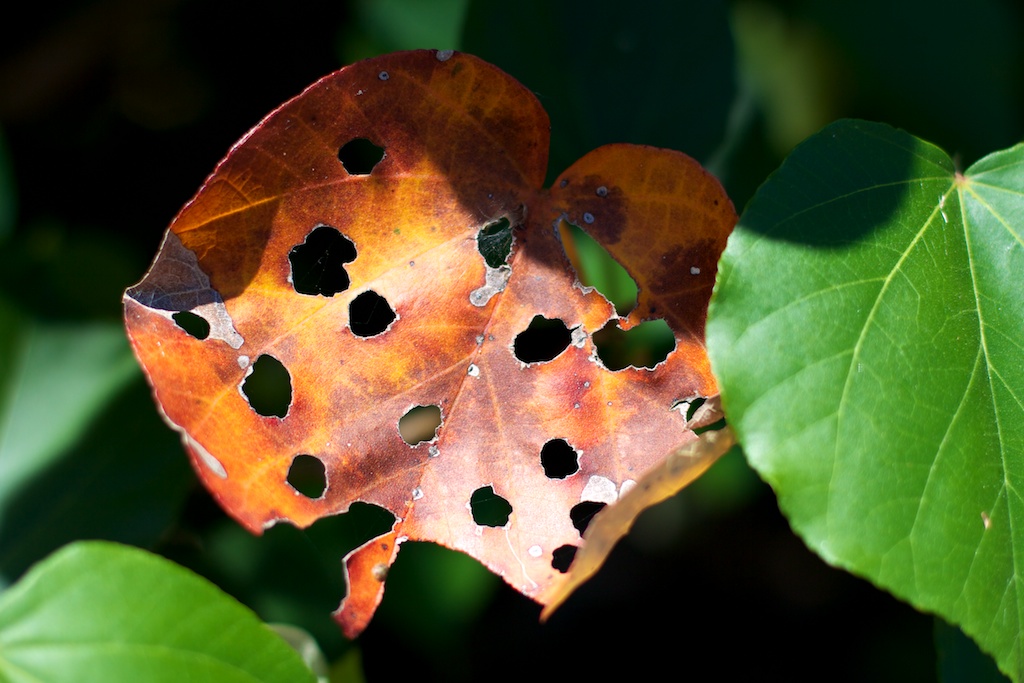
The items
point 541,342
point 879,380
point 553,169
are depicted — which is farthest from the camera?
point 553,169

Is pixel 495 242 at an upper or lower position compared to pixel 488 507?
upper

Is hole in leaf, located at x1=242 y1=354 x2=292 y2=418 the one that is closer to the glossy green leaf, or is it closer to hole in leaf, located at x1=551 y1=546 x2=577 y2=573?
the glossy green leaf

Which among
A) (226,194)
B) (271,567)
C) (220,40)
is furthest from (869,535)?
(220,40)

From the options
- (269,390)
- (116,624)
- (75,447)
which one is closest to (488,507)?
(116,624)

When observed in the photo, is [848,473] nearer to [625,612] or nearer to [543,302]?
[543,302]

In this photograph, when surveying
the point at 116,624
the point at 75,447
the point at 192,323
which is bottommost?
the point at 75,447

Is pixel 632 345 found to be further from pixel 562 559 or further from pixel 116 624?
pixel 116 624
